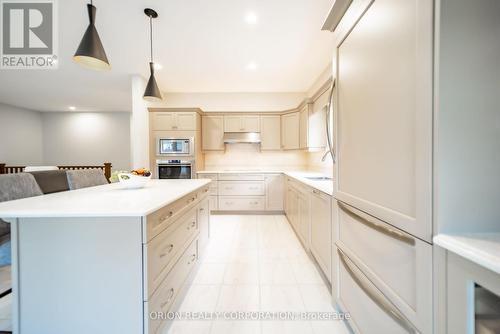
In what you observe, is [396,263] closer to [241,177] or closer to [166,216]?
[166,216]

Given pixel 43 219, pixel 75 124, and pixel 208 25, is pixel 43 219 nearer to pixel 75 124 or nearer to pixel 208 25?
pixel 208 25

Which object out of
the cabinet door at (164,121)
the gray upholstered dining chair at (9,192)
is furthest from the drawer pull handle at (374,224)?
the cabinet door at (164,121)

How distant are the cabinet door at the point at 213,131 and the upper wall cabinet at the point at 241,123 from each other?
13cm

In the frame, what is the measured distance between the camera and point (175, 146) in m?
3.78

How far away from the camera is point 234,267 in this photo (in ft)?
6.49

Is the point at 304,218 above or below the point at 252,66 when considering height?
below

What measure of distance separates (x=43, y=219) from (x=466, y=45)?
188 cm

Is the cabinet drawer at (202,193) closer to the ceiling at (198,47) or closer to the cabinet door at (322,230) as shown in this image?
the cabinet door at (322,230)

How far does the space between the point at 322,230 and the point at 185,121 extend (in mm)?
3219

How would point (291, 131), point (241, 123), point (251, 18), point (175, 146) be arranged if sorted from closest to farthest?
point (251, 18)
point (175, 146)
point (291, 131)
point (241, 123)

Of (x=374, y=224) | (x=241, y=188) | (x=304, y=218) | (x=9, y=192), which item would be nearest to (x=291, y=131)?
(x=241, y=188)

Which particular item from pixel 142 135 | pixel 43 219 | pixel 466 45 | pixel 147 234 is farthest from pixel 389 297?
pixel 142 135

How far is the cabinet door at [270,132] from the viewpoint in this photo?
4141mm

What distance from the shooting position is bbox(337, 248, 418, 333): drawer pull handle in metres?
0.73
